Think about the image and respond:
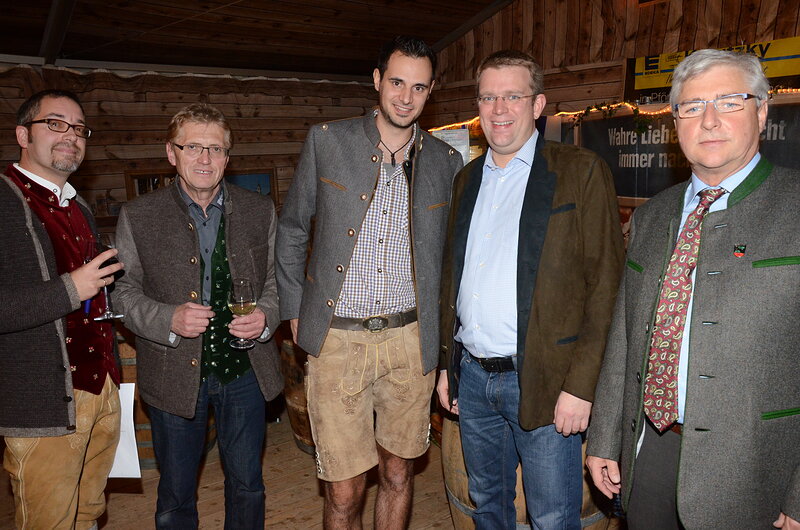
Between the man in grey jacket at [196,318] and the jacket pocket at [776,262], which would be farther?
the man in grey jacket at [196,318]

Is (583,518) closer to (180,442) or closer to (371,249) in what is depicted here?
(371,249)

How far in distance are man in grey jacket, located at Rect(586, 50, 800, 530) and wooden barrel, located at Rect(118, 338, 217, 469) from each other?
9.55 ft

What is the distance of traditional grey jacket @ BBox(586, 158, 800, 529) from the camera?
4.82 feet

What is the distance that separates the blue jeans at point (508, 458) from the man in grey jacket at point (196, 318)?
2.95ft

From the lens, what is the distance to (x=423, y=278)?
2500 millimetres

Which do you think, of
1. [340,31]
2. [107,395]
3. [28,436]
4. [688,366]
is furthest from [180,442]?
[340,31]

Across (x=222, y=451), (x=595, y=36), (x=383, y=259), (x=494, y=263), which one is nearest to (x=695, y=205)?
(x=494, y=263)

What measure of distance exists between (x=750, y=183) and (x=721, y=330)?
41 centimetres

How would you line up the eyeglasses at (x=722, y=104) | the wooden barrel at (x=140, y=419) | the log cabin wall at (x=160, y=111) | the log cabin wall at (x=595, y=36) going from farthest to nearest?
the log cabin wall at (x=160, y=111), the log cabin wall at (x=595, y=36), the wooden barrel at (x=140, y=419), the eyeglasses at (x=722, y=104)

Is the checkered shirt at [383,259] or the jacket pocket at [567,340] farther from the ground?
the checkered shirt at [383,259]

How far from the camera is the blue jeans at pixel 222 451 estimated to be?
2441mm

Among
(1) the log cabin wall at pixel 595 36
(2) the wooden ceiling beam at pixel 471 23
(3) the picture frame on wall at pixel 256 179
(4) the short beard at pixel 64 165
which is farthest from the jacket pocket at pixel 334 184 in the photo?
(2) the wooden ceiling beam at pixel 471 23

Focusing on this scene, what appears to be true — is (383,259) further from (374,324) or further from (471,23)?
(471,23)

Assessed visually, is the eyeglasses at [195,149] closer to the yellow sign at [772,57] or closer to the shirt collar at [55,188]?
the shirt collar at [55,188]
